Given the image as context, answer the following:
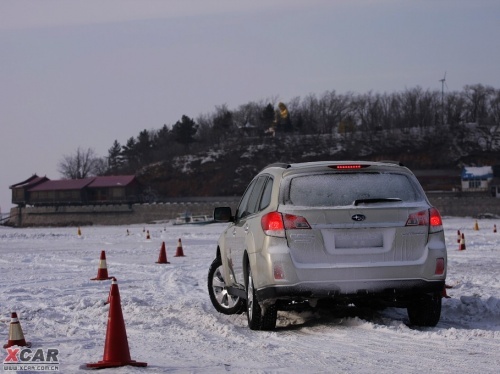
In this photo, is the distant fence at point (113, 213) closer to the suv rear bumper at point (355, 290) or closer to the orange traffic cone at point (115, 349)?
the suv rear bumper at point (355, 290)

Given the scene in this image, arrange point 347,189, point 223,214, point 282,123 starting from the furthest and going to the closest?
point 282,123
point 223,214
point 347,189

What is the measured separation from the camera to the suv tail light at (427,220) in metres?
9.02

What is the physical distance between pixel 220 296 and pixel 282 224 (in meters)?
2.83

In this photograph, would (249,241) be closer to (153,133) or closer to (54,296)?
(54,296)

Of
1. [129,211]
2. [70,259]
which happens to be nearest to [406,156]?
[129,211]

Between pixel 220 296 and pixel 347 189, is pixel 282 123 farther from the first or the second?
pixel 347 189

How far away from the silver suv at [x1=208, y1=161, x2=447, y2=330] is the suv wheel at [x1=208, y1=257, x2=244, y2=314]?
4.98ft

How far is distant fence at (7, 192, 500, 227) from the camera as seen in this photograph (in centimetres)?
10288

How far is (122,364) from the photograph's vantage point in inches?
286

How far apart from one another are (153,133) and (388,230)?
548 feet

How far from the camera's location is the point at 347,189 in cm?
924

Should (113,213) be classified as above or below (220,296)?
above

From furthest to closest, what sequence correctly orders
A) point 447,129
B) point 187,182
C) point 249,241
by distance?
point 447,129, point 187,182, point 249,241

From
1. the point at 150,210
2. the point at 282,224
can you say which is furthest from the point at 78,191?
the point at 282,224
